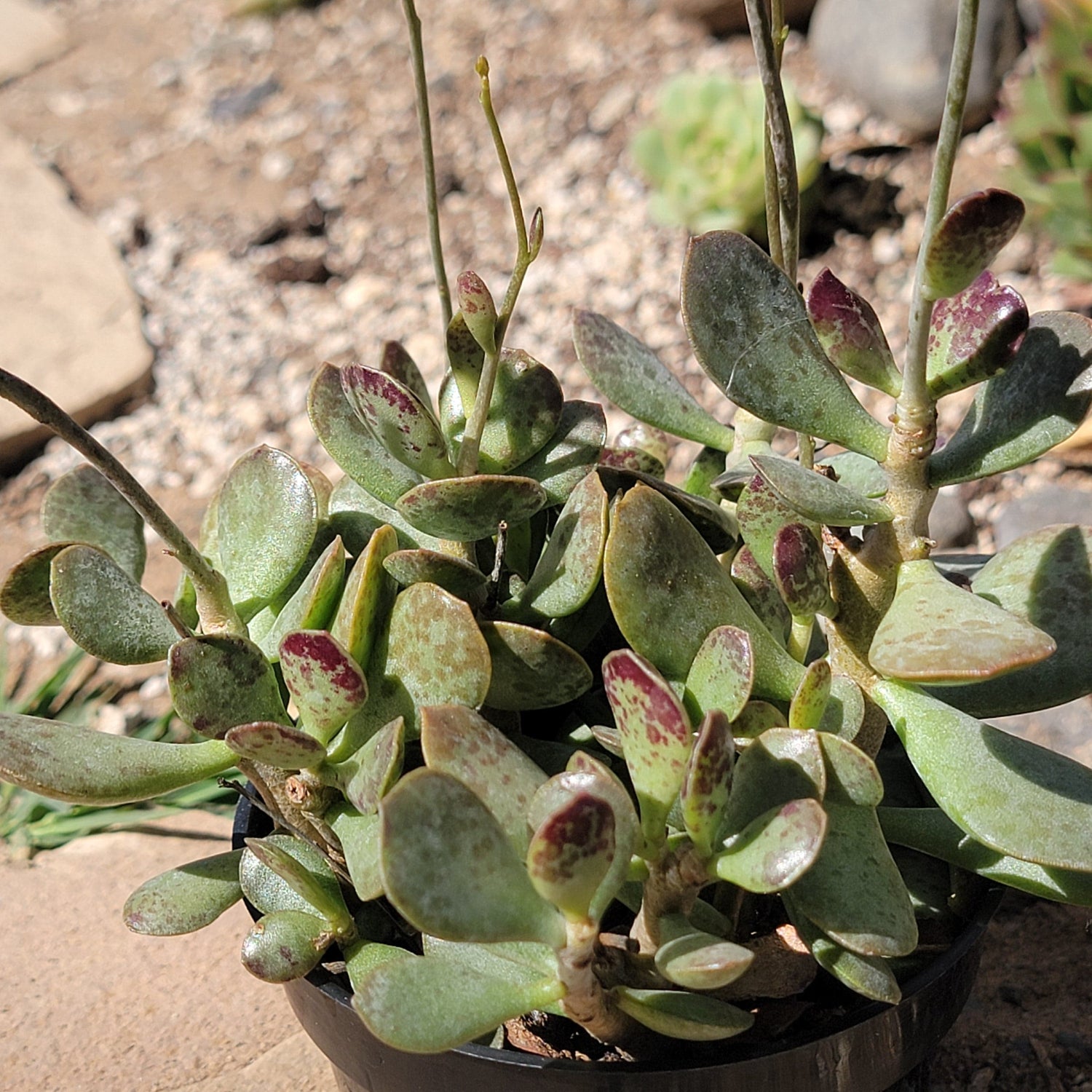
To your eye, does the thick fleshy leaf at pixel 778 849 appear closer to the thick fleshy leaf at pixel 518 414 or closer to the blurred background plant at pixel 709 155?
the thick fleshy leaf at pixel 518 414

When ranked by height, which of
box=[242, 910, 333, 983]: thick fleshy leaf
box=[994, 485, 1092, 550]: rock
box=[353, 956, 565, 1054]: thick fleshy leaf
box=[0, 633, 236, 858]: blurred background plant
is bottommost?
box=[994, 485, 1092, 550]: rock

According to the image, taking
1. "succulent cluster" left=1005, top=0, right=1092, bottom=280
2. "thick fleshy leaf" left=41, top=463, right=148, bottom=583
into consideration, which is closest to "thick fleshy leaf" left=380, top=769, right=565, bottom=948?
"thick fleshy leaf" left=41, top=463, right=148, bottom=583

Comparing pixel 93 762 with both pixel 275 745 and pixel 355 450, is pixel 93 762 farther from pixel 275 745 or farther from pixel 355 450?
pixel 355 450

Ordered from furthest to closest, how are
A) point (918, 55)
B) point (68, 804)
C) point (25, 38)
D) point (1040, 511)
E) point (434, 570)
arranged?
point (25, 38) < point (918, 55) < point (1040, 511) < point (68, 804) < point (434, 570)

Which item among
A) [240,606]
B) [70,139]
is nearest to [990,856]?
[240,606]

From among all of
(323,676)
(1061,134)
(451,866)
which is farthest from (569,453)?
(1061,134)

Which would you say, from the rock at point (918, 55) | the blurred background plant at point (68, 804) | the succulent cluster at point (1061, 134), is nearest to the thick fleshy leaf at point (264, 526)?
the blurred background plant at point (68, 804)

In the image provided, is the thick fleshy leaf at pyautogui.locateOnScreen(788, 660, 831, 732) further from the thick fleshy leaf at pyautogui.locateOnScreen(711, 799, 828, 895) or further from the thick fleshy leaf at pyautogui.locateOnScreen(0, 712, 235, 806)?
the thick fleshy leaf at pyautogui.locateOnScreen(0, 712, 235, 806)

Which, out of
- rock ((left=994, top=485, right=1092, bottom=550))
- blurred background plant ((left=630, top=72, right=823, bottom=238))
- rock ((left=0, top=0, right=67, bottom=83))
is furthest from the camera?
rock ((left=0, top=0, right=67, bottom=83))
